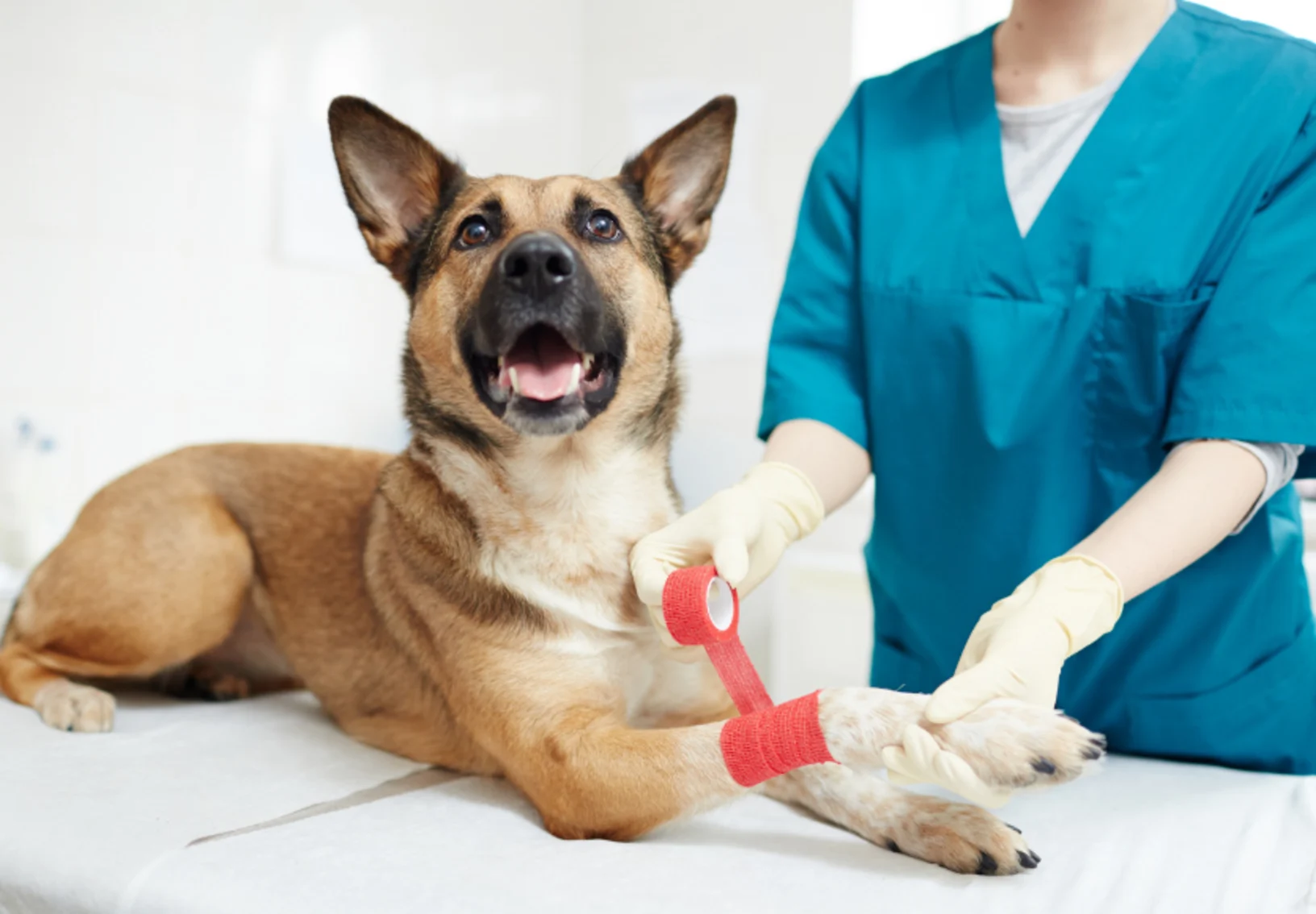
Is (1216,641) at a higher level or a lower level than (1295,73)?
lower

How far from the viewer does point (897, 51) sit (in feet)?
11.0

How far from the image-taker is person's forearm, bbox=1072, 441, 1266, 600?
1230mm

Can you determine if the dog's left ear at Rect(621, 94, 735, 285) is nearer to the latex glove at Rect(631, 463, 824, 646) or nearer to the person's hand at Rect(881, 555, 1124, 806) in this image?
the latex glove at Rect(631, 463, 824, 646)

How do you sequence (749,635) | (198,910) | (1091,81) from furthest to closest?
(749,635), (1091,81), (198,910)

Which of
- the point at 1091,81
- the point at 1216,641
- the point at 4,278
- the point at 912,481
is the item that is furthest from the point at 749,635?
the point at 4,278

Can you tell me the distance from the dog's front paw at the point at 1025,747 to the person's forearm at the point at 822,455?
608 mm

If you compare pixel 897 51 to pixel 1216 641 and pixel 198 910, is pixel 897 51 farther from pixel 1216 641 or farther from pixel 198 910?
pixel 198 910

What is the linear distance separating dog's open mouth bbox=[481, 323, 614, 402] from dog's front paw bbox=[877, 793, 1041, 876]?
693 millimetres

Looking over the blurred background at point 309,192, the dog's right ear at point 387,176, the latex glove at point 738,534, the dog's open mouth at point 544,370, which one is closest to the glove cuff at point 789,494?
the latex glove at point 738,534

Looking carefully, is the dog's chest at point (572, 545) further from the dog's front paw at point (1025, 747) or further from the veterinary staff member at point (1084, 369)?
the dog's front paw at point (1025, 747)

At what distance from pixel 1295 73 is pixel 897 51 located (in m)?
2.07

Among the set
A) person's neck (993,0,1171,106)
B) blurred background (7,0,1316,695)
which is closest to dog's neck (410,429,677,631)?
person's neck (993,0,1171,106)

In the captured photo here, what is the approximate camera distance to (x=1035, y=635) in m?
1.13

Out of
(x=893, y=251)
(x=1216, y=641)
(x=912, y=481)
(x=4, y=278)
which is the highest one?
(x=893, y=251)
